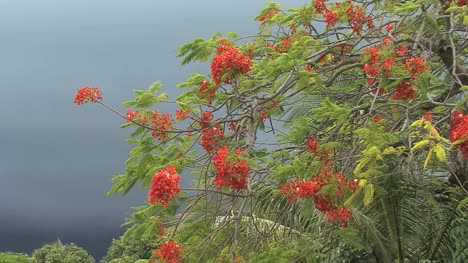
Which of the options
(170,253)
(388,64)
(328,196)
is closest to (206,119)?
(170,253)

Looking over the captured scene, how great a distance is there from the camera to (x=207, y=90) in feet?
23.5

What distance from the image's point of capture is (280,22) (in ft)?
26.9

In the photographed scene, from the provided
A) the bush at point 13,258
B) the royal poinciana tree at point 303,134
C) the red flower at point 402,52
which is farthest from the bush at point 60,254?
the red flower at point 402,52

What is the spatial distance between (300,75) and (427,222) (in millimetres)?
3394

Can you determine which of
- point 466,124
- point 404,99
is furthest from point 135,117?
point 466,124

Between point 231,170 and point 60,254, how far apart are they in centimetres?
1721

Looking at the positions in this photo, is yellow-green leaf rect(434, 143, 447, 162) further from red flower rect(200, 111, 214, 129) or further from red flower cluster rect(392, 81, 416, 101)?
red flower rect(200, 111, 214, 129)

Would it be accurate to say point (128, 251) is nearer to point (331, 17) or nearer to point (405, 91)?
point (331, 17)

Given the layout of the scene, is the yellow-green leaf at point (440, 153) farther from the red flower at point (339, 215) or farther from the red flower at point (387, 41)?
the red flower at point (387, 41)

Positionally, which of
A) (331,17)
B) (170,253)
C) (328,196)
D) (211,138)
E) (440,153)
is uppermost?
(331,17)

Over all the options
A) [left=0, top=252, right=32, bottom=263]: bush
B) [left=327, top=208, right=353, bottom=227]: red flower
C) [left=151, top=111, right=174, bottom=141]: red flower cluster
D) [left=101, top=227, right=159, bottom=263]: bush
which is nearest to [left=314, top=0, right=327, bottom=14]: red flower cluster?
[left=151, top=111, right=174, bottom=141]: red flower cluster

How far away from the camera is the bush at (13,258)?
19825 millimetres

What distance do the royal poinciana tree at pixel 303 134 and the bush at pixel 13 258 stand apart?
43.0 ft

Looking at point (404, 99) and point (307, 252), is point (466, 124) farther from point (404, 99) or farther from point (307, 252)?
point (307, 252)
